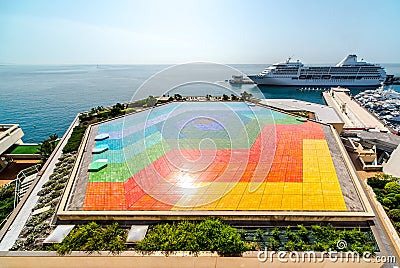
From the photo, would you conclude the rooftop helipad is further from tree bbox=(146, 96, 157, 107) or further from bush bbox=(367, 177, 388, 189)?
tree bbox=(146, 96, 157, 107)

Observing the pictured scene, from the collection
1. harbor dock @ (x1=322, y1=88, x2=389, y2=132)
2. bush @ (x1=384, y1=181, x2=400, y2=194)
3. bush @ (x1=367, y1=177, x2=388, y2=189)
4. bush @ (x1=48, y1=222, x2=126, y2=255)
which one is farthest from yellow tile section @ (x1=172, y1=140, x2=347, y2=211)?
harbor dock @ (x1=322, y1=88, x2=389, y2=132)

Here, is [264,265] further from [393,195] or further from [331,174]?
[393,195]

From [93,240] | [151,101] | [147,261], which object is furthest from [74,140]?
[147,261]

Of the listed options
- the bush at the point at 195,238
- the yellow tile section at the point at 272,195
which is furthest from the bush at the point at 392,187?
the bush at the point at 195,238

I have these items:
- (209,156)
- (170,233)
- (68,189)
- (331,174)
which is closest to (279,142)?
(331,174)

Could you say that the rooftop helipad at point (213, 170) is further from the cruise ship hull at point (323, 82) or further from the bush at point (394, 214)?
the cruise ship hull at point (323, 82)
